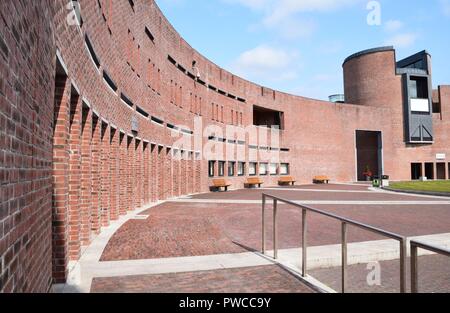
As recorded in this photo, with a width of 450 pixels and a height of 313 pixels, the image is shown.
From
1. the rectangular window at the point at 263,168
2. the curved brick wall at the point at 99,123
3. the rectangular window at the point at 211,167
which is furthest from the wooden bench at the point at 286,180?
the rectangular window at the point at 211,167

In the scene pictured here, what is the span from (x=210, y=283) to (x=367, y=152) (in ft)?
153

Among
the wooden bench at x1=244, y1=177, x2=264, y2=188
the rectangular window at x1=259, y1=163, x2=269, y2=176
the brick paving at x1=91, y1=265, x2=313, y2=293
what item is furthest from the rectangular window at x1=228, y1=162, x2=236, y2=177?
the brick paving at x1=91, y1=265, x2=313, y2=293

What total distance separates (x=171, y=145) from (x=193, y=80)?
19.7 ft

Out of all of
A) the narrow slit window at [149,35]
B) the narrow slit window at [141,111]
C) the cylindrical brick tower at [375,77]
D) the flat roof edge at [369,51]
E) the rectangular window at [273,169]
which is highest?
the flat roof edge at [369,51]

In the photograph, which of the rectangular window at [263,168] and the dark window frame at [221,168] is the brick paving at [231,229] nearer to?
the dark window frame at [221,168]

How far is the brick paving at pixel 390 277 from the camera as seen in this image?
4.43 m

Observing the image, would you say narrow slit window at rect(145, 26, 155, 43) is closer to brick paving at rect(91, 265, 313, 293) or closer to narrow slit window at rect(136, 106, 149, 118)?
narrow slit window at rect(136, 106, 149, 118)

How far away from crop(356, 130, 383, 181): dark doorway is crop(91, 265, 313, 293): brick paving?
147 ft

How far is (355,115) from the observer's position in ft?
144

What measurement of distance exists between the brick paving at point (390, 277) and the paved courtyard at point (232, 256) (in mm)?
13

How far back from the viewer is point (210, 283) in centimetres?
548

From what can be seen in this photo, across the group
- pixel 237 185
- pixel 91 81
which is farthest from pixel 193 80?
pixel 91 81

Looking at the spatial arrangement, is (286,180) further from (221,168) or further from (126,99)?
(126,99)
